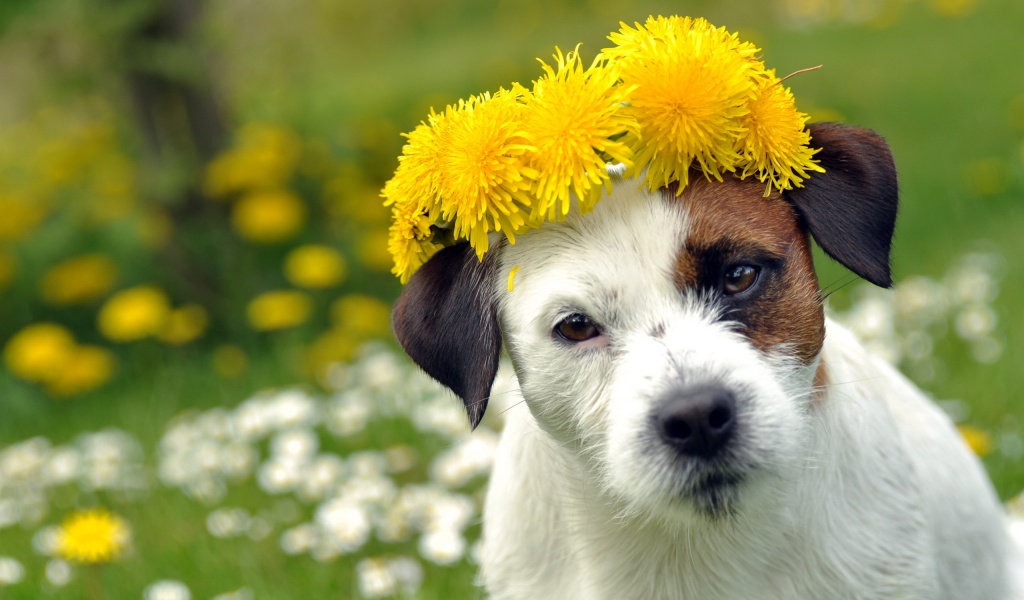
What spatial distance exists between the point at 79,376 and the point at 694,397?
4731mm

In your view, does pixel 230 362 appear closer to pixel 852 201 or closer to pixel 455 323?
pixel 455 323

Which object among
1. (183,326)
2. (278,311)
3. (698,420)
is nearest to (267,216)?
(278,311)

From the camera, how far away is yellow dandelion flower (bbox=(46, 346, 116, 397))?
6.06m

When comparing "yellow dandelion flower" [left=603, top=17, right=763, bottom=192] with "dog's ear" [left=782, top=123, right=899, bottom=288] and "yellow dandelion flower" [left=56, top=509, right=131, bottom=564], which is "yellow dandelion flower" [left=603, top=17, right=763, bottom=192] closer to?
"dog's ear" [left=782, top=123, right=899, bottom=288]

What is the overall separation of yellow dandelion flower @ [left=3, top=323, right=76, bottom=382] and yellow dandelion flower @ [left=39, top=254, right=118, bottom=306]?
30 centimetres

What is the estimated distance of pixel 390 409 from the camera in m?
4.94

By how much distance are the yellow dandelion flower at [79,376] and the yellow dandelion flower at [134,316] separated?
20 centimetres

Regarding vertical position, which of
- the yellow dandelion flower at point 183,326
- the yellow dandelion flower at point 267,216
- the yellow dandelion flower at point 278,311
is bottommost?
the yellow dandelion flower at point 183,326

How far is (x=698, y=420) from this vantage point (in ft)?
7.27

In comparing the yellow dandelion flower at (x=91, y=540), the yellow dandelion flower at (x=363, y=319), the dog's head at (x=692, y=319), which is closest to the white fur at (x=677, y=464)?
the dog's head at (x=692, y=319)

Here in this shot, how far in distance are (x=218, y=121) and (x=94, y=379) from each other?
6.19 feet

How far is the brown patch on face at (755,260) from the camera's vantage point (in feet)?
7.64

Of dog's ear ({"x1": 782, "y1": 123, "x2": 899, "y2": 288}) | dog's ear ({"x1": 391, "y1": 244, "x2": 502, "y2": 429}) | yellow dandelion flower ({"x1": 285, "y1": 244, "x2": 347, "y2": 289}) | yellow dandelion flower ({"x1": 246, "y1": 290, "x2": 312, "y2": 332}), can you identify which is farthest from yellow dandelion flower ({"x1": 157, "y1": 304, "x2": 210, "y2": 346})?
dog's ear ({"x1": 782, "y1": 123, "x2": 899, "y2": 288})

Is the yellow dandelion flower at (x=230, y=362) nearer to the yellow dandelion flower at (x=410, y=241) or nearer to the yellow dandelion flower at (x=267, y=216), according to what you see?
the yellow dandelion flower at (x=267, y=216)
